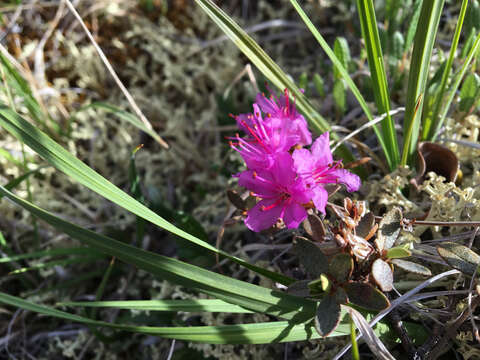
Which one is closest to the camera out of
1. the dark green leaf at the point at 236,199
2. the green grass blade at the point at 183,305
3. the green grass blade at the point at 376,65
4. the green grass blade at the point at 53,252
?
the green grass blade at the point at 183,305

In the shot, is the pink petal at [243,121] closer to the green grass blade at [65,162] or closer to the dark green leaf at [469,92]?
the green grass blade at [65,162]

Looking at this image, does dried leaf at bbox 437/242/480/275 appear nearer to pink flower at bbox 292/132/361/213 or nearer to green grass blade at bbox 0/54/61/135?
pink flower at bbox 292/132/361/213

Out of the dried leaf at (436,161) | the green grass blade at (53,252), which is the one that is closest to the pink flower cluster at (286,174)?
the dried leaf at (436,161)

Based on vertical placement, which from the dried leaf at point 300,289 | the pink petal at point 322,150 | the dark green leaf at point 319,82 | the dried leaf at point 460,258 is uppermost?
the pink petal at point 322,150

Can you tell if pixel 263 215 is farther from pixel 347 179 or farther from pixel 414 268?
pixel 414 268

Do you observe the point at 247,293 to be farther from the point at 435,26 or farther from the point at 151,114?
the point at 151,114

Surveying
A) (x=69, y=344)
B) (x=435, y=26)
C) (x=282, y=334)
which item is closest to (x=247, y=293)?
(x=282, y=334)

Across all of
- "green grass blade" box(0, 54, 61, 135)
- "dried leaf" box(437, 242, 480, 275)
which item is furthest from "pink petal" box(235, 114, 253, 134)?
"green grass blade" box(0, 54, 61, 135)
